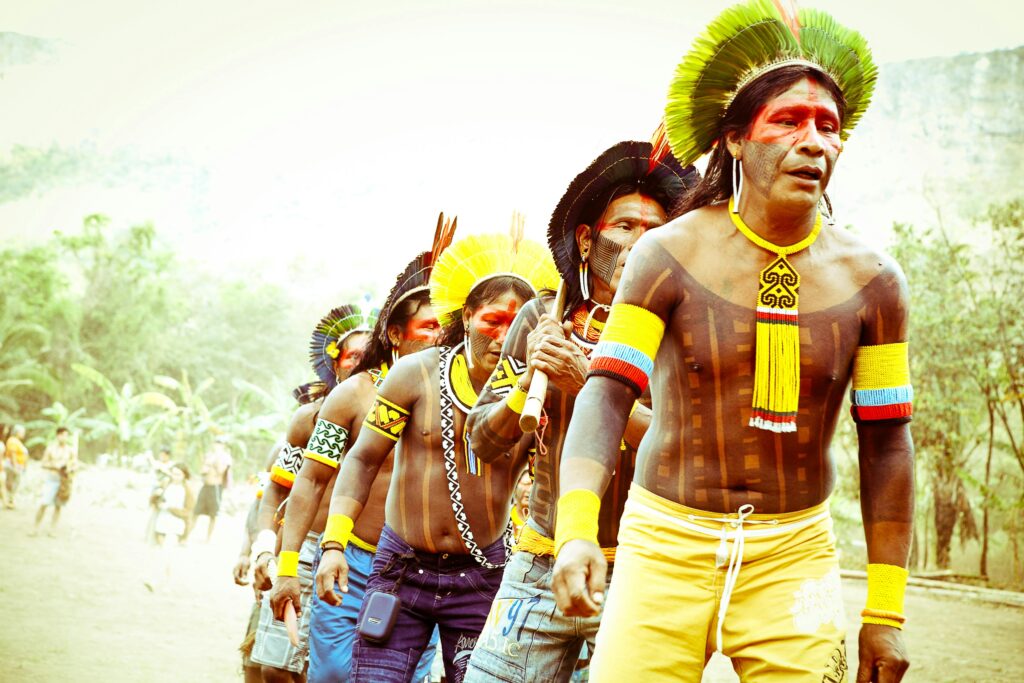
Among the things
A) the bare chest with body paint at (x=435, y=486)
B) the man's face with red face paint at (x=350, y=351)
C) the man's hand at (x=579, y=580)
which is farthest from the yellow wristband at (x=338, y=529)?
the man's hand at (x=579, y=580)

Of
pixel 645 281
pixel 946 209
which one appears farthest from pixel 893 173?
pixel 645 281

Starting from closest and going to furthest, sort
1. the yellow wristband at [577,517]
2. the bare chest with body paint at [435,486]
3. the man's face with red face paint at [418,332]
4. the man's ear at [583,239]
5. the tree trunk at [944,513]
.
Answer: the yellow wristband at [577,517] → the man's ear at [583,239] → the bare chest with body paint at [435,486] → the man's face with red face paint at [418,332] → the tree trunk at [944,513]

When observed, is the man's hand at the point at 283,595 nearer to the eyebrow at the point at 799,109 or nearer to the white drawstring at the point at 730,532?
the white drawstring at the point at 730,532

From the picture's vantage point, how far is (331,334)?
26.4 ft

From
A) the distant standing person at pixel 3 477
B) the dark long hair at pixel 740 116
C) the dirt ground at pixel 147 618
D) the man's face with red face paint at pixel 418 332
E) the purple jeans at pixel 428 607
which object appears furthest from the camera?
the distant standing person at pixel 3 477

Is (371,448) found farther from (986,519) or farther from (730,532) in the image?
(986,519)

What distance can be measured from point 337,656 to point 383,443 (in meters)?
1.25

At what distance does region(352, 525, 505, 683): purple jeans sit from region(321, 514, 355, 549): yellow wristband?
204mm

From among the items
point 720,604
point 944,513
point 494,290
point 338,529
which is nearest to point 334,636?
point 338,529

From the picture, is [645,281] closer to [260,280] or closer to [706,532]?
[706,532]

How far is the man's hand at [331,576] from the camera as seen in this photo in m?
4.68

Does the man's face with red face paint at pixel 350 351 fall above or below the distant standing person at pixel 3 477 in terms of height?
above

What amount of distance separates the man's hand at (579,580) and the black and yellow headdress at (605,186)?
178cm

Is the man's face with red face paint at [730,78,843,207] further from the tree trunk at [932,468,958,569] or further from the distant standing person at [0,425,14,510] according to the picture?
the distant standing person at [0,425,14,510]
